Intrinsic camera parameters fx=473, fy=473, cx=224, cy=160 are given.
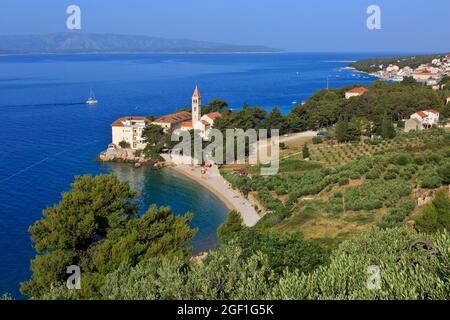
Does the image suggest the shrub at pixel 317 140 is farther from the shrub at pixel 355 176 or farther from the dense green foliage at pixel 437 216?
the dense green foliage at pixel 437 216

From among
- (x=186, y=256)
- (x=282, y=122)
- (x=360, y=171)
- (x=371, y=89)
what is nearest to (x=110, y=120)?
(x=282, y=122)

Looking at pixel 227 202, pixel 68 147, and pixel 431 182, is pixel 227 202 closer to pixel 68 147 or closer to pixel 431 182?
pixel 431 182

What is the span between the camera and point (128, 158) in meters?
30.8

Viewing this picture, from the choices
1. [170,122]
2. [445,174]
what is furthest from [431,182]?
[170,122]

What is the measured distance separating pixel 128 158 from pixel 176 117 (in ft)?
17.8

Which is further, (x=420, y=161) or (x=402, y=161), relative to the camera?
(x=402, y=161)

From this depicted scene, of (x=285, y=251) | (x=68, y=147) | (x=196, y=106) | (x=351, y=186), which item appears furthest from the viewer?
(x=196, y=106)

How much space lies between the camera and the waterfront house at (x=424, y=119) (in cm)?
3193

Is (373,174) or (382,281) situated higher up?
(382,281)

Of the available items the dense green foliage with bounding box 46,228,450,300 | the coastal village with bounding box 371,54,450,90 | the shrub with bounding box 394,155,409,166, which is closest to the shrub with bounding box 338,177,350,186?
the shrub with bounding box 394,155,409,166

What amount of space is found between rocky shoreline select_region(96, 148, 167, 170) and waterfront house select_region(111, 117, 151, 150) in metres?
1.02

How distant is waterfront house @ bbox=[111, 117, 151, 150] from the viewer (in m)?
32.6

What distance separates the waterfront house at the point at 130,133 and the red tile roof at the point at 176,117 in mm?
1356

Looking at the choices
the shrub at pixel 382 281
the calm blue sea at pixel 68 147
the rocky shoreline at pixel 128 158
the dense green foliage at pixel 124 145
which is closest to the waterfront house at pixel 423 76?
the calm blue sea at pixel 68 147
